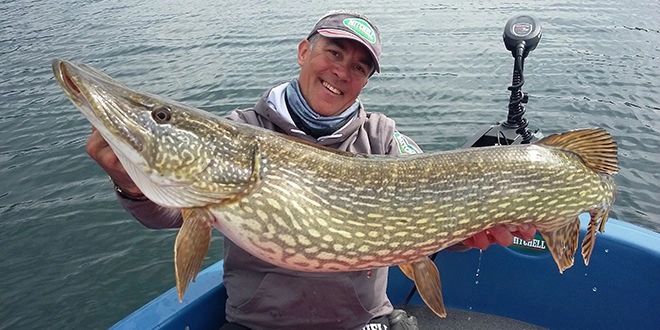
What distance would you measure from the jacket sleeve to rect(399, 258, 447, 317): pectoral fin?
3.20ft

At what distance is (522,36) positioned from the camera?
131 inches

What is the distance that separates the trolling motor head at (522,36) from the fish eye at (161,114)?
2613 mm

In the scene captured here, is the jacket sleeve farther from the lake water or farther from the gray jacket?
the lake water

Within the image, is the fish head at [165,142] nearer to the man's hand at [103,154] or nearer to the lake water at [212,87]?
the man's hand at [103,154]

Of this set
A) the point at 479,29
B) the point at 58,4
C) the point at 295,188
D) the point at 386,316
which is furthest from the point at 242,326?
the point at 58,4

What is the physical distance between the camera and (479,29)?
9570 mm

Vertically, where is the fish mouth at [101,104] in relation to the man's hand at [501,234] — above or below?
above

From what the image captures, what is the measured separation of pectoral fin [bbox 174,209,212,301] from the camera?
156 centimetres

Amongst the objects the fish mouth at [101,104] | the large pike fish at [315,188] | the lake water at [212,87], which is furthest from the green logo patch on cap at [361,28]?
the lake water at [212,87]

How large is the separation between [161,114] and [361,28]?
1.10m

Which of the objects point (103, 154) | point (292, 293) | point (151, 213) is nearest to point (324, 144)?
point (292, 293)

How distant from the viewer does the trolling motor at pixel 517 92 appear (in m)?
3.31

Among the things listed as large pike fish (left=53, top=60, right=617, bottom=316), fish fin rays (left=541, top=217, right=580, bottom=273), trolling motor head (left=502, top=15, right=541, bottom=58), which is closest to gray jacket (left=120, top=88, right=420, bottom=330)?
large pike fish (left=53, top=60, right=617, bottom=316)

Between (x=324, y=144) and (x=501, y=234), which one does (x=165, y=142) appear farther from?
(x=501, y=234)
